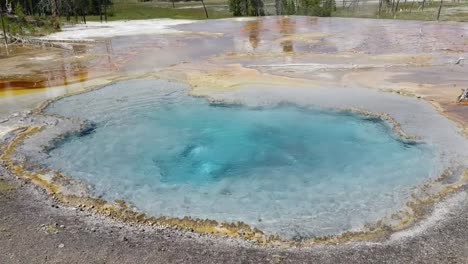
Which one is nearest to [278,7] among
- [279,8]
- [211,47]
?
[279,8]

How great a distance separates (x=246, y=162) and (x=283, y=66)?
10935mm

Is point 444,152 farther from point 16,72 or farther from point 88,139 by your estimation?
point 16,72

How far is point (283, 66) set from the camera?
20.9m

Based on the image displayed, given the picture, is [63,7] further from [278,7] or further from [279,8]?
[279,8]

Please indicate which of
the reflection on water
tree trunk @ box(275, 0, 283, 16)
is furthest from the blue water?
tree trunk @ box(275, 0, 283, 16)

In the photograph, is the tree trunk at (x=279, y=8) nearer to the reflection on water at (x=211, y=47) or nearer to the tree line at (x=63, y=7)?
the reflection on water at (x=211, y=47)

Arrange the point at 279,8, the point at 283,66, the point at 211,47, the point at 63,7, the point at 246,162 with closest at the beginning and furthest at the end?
the point at 246,162 < the point at 283,66 < the point at 211,47 < the point at 63,7 < the point at 279,8

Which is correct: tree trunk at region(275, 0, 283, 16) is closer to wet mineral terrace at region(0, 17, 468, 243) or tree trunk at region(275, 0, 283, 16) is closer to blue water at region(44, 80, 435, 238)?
wet mineral terrace at region(0, 17, 468, 243)

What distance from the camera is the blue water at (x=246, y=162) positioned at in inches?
332

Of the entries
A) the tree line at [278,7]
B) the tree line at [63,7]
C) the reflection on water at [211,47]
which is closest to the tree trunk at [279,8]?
the tree line at [278,7]

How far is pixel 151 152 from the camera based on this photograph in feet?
37.8

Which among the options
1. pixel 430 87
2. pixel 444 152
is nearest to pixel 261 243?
pixel 444 152

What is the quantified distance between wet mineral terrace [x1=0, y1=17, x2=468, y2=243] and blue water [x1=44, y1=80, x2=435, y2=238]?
1.45 meters

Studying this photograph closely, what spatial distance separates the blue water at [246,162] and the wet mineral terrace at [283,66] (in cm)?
145
